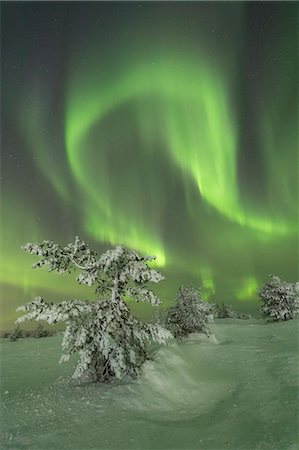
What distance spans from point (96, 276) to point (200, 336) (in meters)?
17.0

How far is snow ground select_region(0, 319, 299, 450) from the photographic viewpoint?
8188 millimetres

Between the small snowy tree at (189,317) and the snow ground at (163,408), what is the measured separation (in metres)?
9.40

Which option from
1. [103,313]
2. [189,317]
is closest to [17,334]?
[189,317]

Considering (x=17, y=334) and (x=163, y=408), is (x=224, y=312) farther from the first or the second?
(x=163, y=408)

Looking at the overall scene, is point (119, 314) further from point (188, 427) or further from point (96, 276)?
point (188, 427)

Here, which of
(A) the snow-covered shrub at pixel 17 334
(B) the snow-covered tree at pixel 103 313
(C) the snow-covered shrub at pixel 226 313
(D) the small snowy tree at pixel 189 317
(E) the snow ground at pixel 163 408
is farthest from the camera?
(C) the snow-covered shrub at pixel 226 313

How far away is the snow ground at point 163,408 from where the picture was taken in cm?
819

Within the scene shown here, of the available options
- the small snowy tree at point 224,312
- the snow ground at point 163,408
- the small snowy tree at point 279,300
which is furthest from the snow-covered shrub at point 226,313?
the snow ground at point 163,408

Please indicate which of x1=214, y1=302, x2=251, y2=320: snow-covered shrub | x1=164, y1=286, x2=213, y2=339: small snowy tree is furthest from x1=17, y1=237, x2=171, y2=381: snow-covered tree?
x1=214, y1=302, x2=251, y2=320: snow-covered shrub

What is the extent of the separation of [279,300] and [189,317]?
23.9m

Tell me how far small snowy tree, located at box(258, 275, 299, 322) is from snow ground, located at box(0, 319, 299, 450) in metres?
29.9

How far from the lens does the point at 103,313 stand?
12391 millimetres

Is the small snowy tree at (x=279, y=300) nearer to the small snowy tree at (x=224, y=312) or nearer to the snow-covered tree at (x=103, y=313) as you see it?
the small snowy tree at (x=224, y=312)

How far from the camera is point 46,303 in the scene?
12.0 meters
